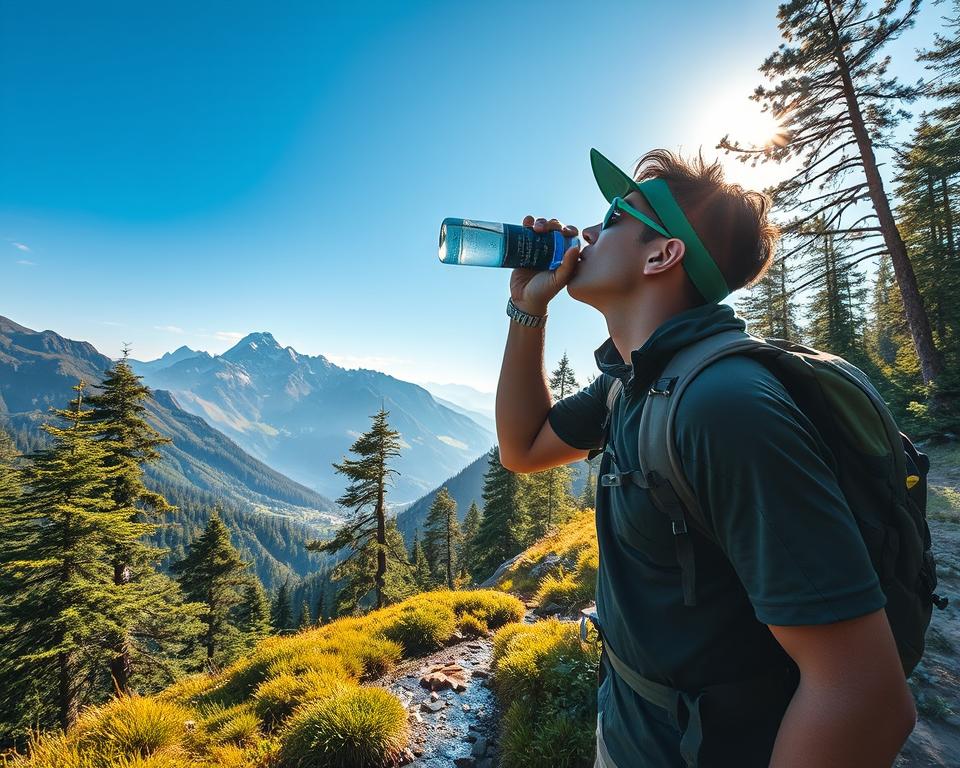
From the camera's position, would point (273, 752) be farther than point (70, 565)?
No

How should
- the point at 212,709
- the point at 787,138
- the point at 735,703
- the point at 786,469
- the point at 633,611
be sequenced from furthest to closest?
the point at 787,138 → the point at 212,709 → the point at 633,611 → the point at 735,703 → the point at 786,469

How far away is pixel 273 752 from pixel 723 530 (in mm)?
5258

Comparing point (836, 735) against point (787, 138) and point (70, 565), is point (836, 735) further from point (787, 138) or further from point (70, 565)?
point (70, 565)

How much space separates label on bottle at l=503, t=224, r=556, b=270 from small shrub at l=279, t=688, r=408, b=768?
4.57m

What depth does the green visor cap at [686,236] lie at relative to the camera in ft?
5.27

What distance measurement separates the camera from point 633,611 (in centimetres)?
138

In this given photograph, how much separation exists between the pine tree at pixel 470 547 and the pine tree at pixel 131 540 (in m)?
19.5

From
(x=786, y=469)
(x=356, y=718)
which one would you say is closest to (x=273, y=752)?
(x=356, y=718)

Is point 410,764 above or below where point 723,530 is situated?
below

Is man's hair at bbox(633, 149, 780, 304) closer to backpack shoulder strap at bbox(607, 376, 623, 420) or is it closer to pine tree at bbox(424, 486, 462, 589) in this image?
backpack shoulder strap at bbox(607, 376, 623, 420)

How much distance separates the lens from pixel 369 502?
66.3 ft

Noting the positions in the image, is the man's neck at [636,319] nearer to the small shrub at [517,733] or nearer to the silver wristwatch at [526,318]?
the silver wristwatch at [526,318]

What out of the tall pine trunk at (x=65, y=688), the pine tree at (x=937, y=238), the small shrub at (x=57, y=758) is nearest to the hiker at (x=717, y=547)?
the small shrub at (x=57, y=758)

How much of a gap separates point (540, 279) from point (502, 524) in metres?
28.5
